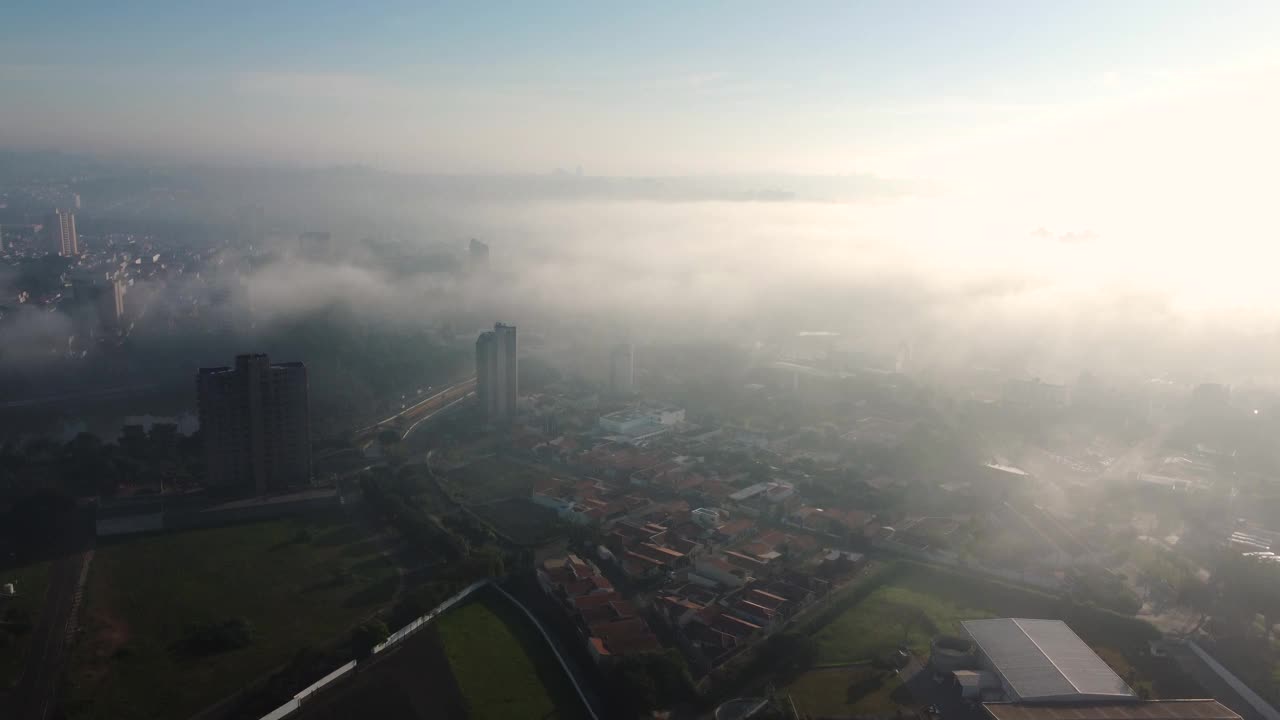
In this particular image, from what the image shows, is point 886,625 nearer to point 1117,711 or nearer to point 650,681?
point 1117,711

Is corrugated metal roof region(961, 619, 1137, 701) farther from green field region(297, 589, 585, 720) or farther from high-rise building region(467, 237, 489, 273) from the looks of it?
high-rise building region(467, 237, 489, 273)

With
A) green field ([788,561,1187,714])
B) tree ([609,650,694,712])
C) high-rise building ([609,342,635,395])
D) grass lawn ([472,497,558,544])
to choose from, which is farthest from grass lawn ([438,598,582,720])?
high-rise building ([609,342,635,395])

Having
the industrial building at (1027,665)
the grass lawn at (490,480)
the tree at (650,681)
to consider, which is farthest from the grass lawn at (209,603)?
the industrial building at (1027,665)

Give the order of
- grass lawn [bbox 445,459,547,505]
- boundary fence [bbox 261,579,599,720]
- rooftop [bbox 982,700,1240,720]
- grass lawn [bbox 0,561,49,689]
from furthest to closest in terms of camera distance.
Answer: grass lawn [bbox 445,459,547,505] < grass lawn [bbox 0,561,49,689] < boundary fence [bbox 261,579,599,720] < rooftop [bbox 982,700,1240,720]

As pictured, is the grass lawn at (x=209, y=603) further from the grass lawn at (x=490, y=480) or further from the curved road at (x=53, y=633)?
the grass lawn at (x=490, y=480)

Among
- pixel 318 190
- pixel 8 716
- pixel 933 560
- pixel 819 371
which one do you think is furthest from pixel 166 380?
pixel 318 190
